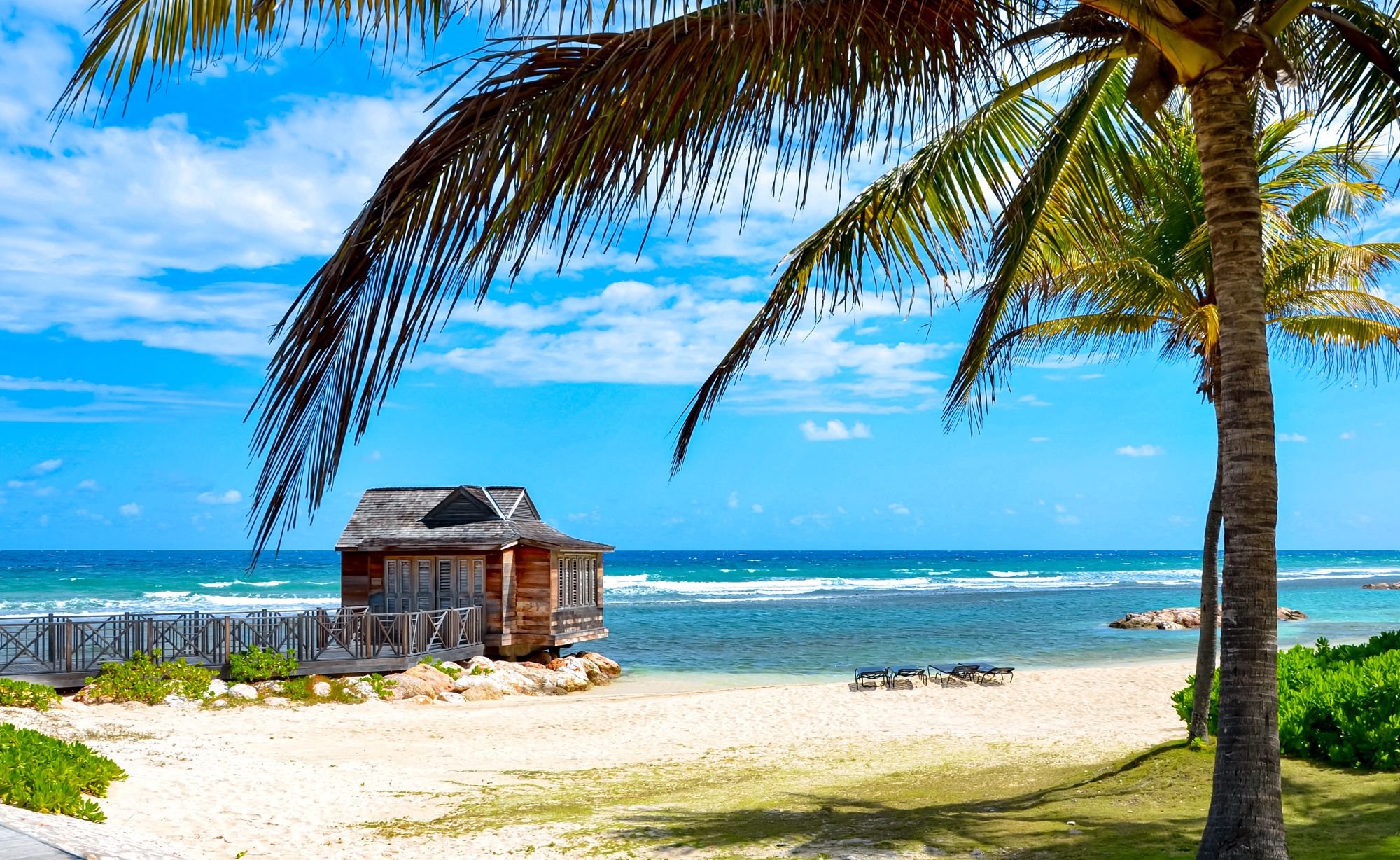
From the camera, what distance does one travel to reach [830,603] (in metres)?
61.0

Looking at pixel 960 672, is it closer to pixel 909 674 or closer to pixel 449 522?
pixel 909 674

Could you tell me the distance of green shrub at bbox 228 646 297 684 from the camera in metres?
A: 19.5

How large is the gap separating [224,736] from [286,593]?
5431 cm

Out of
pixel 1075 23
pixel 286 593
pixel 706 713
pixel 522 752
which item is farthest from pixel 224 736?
pixel 286 593

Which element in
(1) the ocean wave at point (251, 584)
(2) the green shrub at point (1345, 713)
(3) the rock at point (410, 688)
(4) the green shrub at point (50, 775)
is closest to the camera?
(4) the green shrub at point (50, 775)

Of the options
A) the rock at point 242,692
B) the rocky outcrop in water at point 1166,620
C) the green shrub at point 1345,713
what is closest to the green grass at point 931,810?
the green shrub at point 1345,713

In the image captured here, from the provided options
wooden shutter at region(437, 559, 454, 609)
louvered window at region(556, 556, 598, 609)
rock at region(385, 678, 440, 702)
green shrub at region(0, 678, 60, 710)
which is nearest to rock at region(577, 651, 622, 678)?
louvered window at region(556, 556, 598, 609)

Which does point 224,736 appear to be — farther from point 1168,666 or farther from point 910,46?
point 1168,666

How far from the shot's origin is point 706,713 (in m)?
18.4

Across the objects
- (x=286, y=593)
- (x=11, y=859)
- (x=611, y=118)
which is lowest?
(x=286, y=593)

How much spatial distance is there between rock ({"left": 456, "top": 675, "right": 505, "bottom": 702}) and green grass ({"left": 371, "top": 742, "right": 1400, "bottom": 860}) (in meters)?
8.42

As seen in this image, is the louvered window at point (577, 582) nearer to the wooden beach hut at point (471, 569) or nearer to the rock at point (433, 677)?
the wooden beach hut at point (471, 569)

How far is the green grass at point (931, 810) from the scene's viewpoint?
7.19 metres

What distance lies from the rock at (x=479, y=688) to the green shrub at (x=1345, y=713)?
14292mm
